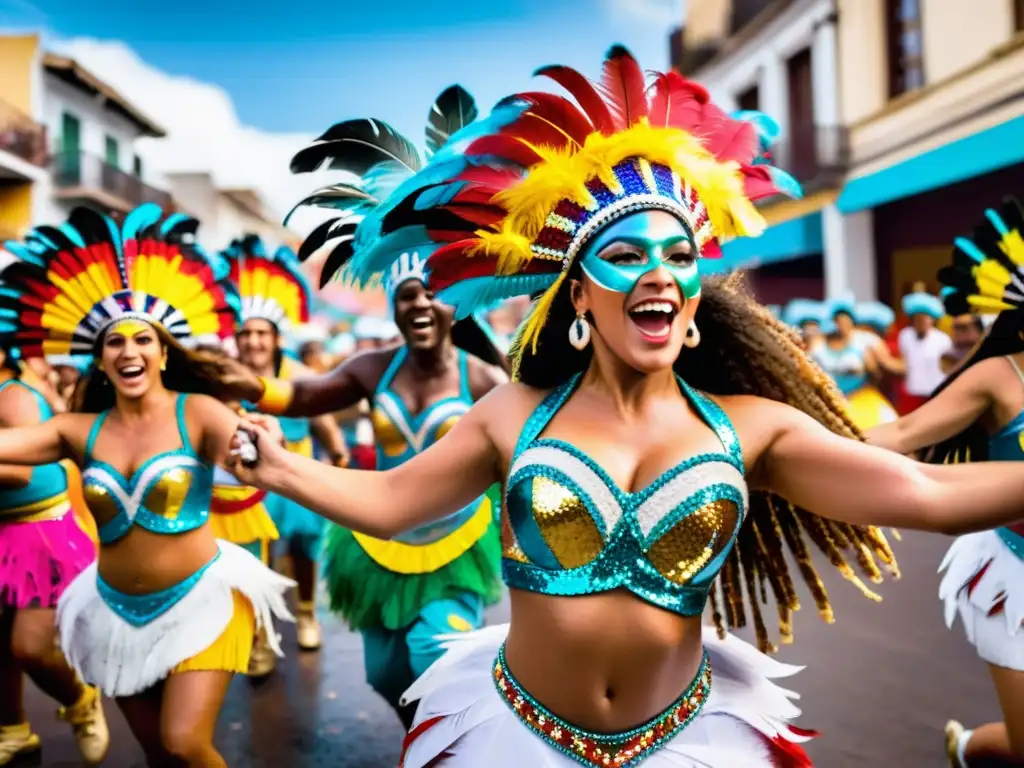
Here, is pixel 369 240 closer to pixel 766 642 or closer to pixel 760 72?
pixel 766 642

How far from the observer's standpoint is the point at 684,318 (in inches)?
82.9

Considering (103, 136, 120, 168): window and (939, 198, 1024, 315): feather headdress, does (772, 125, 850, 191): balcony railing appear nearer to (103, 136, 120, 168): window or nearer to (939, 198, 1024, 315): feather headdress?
(939, 198, 1024, 315): feather headdress

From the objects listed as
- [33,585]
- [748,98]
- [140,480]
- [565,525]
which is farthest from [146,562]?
[748,98]

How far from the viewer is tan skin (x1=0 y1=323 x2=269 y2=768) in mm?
3482

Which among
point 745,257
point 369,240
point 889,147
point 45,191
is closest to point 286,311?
point 369,240

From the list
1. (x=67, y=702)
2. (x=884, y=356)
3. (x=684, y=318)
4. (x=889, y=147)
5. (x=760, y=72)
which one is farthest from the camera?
(x=760, y=72)

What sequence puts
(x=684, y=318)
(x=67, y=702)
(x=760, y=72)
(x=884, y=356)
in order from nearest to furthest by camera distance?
1. (x=684, y=318)
2. (x=67, y=702)
3. (x=884, y=356)
4. (x=760, y=72)

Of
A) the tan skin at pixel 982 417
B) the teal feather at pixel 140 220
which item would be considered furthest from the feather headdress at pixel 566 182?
the teal feather at pixel 140 220

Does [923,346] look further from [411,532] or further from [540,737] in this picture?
[540,737]

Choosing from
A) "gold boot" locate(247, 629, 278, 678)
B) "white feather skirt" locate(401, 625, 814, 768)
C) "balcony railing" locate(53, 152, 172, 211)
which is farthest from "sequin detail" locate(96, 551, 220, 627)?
"balcony railing" locate(53, 152, 172, 211)

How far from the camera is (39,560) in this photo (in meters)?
4.51

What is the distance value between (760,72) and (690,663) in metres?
21.6

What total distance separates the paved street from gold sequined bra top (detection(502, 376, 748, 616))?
8.46ft

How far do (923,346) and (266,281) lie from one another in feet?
25.0
